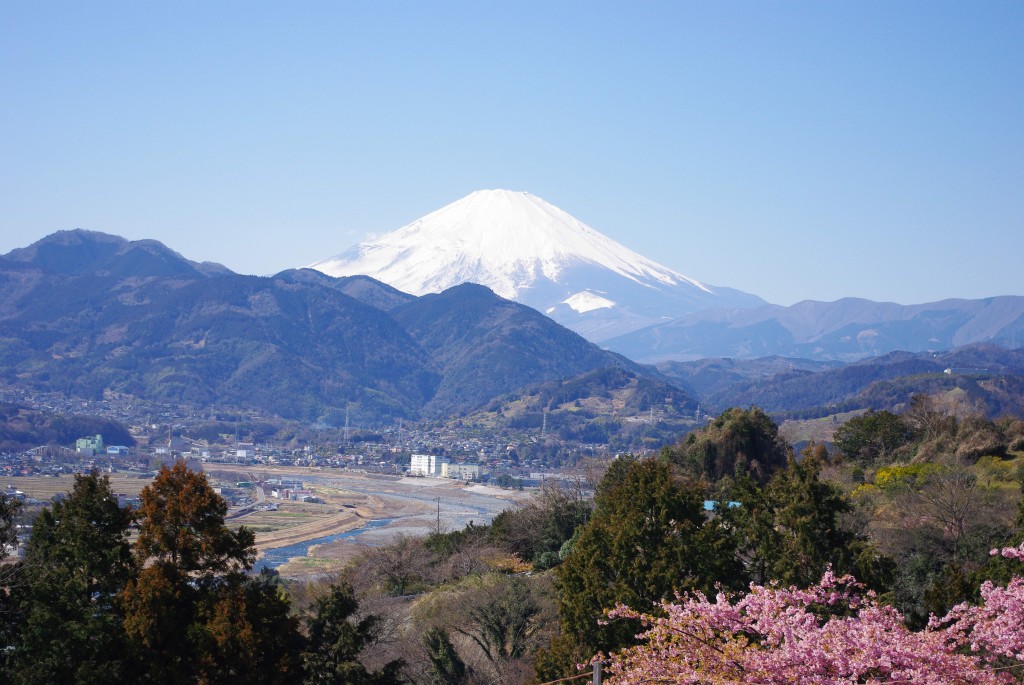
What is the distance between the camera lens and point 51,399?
12438 cm

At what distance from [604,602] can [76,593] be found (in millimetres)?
7692

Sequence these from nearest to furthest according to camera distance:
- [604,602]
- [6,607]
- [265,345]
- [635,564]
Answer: [6,607] < [604,602] < [635,564] < [265,345]

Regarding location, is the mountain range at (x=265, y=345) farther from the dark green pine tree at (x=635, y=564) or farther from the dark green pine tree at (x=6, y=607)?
the dark green pine tree at (x=635, y=564)

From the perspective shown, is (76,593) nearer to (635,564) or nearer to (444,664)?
(444,664)

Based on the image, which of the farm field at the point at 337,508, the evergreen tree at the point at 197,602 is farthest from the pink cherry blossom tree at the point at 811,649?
the farm field at the point at 337,508

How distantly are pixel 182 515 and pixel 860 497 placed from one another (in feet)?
67.3

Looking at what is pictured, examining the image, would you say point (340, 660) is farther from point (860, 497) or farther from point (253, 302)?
point (253, 302)

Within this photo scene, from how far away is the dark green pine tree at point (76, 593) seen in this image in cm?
1433

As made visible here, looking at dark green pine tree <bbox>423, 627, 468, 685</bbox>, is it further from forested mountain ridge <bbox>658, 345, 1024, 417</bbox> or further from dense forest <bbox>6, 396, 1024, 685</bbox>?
forested mountain ridge <bbox>658, 345, 1024, 417</bbox>

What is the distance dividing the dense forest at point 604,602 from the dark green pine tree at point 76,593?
27 mm

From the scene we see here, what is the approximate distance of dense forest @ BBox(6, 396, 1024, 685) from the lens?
11148 millimetres

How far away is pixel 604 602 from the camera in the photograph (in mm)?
17172

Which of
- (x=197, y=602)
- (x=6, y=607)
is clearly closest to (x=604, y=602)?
(x=197, y=602)

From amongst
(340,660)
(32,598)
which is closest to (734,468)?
(340,660)
